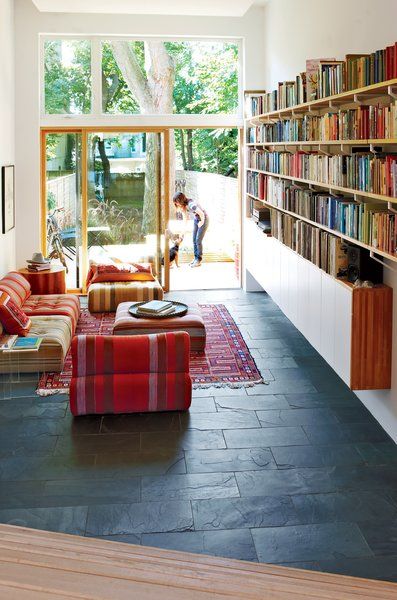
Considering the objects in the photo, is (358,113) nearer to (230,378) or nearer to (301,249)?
(301,249)

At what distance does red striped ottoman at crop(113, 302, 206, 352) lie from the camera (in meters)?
7.48

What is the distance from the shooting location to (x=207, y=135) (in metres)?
11.0

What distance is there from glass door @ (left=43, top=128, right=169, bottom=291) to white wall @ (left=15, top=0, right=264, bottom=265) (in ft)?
0.93

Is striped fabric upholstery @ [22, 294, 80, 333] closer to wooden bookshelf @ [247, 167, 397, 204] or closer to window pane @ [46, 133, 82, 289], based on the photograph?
window pane @ [46, 133, 82, 289]

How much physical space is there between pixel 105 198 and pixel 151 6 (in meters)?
2.76

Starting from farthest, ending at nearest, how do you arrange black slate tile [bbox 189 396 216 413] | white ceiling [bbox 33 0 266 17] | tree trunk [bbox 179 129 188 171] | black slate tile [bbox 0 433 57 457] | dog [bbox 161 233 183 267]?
dog [bbox 161 233 183 267]
tree trunk [bbox 179 129 188 171]
white ceiling [bbox 33 0 266 17]
black slate tile [bbox 189 396 216 413]
black slate tile [bbox 0 433 57 457]

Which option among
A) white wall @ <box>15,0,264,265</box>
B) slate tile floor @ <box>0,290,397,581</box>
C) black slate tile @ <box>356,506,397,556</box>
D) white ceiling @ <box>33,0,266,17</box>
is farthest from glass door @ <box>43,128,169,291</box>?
black slate tile @ <box>356,506,397,556</box>

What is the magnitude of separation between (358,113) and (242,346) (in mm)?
3110

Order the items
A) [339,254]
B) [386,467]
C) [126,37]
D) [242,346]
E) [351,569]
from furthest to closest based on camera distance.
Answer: [126,37] < [242,346] < [339,254] < [386,467] < [351,569]

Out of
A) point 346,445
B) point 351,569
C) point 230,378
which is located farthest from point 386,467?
point 230,378

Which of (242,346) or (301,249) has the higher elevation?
(301,249)

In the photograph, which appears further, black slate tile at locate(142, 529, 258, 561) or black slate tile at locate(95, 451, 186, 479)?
black slate tile at locate(95, 451, 186, 479)

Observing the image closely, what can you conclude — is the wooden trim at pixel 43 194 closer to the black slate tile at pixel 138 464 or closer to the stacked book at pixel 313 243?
the stacked book at pixel 313 243

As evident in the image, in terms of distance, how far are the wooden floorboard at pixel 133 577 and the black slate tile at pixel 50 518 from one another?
2950 millimetres
